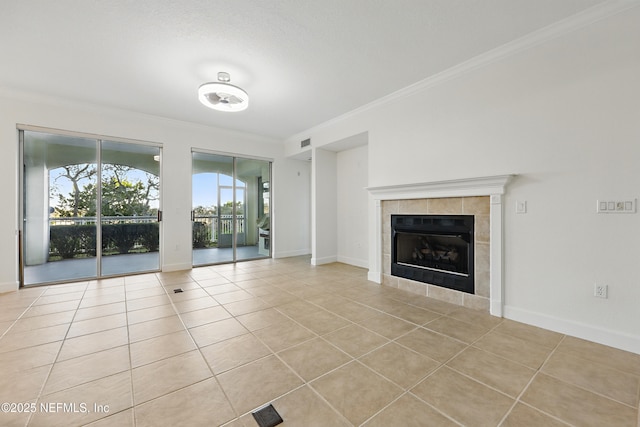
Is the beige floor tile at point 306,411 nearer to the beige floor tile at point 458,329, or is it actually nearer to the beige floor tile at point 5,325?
the beige floor tile at point 458,329

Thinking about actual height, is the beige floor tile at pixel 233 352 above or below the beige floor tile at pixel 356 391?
above

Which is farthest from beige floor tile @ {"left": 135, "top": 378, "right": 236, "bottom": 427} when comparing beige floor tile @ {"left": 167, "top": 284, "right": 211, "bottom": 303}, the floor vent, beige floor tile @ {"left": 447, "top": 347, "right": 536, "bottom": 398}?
beige floor tile @ {"left": 167, "top": 284, "right": 211, "bottom": 303}

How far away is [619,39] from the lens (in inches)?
85.4

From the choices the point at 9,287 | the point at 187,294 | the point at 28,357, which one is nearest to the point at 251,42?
the point at 187,294

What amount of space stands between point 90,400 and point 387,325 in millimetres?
2364

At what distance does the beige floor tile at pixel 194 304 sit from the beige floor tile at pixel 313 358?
1.54 m

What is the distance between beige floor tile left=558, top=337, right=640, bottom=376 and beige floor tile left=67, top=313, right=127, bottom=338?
4.21 m

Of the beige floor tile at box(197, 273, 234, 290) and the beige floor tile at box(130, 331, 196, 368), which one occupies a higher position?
the beige floor tile at box(197, 273, 234, 290)

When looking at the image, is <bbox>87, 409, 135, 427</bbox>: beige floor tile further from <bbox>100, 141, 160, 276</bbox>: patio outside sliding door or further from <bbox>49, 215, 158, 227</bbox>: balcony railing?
<bbox>49, 215, 158, 227</bbox>: balcony railing

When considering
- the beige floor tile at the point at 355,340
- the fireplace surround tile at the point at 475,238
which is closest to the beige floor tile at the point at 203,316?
the beige floor tile at the point at 355,340

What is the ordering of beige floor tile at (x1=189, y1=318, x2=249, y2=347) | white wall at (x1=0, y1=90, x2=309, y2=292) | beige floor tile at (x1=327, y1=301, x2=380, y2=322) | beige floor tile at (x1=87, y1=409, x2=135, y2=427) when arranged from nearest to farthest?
beige floor tile at (x1=87, y1=409, x2=135, y2=427)
beige floor tile at (x1=189, y1=318, x2=249, y2=347)
beige floor tile at (x1=327, y1=301, x2=380, y2=322)
white wall at (x1=0, y1=90, x2=309, y2=292)

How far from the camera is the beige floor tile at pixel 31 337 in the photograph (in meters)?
2.22

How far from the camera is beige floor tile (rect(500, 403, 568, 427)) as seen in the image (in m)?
A: 1.39

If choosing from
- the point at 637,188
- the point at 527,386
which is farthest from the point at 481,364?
the point at 637,188
